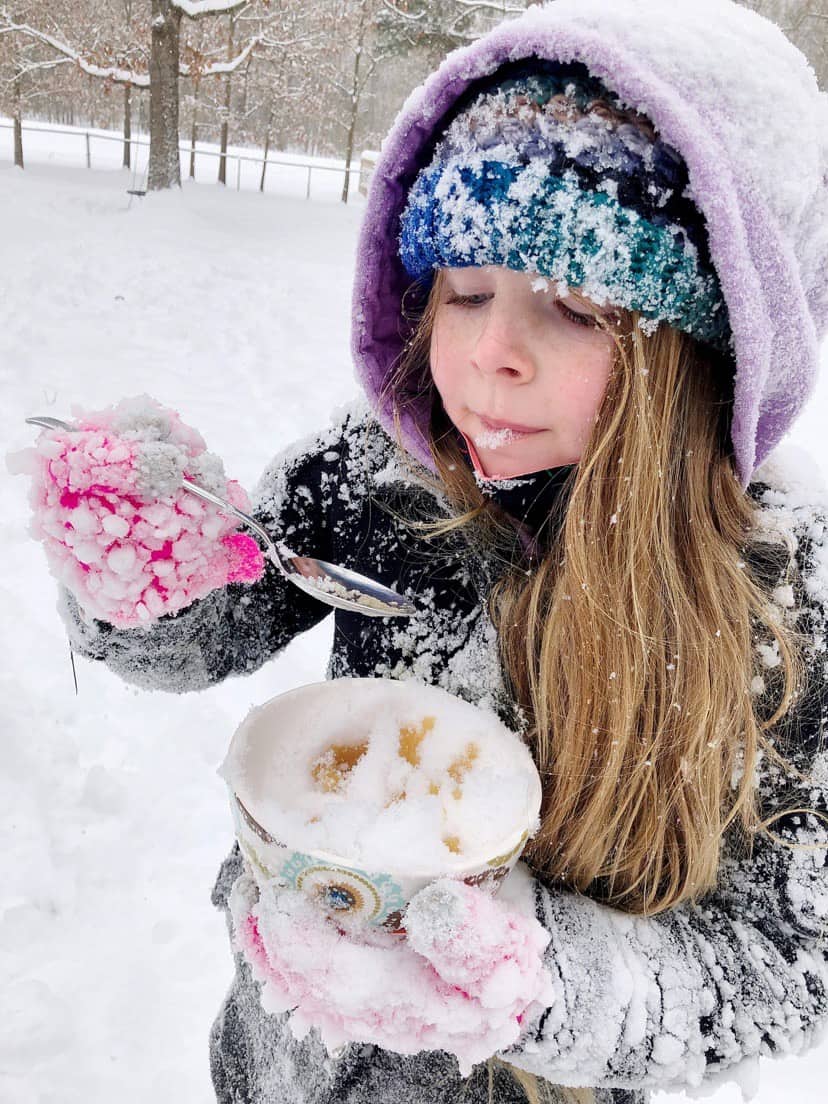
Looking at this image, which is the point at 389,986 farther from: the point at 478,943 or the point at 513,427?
the point at 513,427

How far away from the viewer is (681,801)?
81 cm

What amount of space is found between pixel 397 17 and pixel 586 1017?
13.2 m

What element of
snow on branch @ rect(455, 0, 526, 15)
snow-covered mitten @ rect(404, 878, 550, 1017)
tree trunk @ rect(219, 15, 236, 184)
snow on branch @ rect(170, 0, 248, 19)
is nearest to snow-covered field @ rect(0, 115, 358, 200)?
tree trunk @ rect(219, 15, 236, 184)

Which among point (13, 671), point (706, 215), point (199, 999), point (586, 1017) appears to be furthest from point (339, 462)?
point (13, 671)

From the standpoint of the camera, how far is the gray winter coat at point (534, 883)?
28.1 inches

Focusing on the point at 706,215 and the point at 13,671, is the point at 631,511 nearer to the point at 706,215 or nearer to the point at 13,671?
the point at 706,215

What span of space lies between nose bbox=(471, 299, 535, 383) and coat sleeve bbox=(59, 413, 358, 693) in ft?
1.14

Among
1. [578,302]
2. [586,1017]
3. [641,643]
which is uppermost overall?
[578,302]

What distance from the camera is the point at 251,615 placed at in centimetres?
101

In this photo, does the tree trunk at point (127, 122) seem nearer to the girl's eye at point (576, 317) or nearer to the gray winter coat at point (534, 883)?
the gray winter coat at point (534, 883)

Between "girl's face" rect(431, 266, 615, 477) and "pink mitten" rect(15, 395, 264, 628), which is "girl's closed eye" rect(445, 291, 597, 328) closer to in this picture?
"girl's face" rect(431, 266, 615, 477)

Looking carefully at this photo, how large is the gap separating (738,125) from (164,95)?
9805 millimetres

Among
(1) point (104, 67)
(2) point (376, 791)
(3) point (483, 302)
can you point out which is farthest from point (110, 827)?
(1) point (104, 67)

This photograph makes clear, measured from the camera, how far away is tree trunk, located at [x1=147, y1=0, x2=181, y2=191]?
8.04 m
